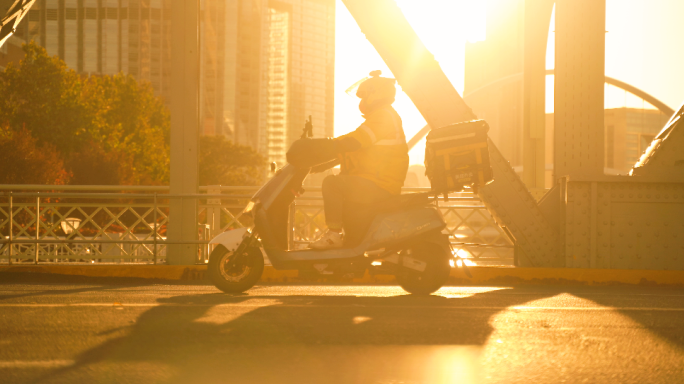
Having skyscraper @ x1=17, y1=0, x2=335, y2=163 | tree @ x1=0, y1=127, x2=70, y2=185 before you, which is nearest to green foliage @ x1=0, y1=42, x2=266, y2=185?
tree @ x1=0, y1=127, x2=70, y2=185

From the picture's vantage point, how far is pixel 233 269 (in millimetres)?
5879

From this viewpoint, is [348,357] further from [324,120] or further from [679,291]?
[324,120]

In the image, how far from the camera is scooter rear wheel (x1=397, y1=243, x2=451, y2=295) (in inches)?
227

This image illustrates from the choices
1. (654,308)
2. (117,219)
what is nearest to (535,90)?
(117,219)

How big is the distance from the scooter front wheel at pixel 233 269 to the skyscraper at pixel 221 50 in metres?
83.8

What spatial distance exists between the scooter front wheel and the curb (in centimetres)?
142

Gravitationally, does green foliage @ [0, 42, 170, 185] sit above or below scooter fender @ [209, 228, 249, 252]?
above

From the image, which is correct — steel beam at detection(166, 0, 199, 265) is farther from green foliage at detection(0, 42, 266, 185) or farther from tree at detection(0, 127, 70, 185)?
green foliage at detection(0, 42, 266, 185)

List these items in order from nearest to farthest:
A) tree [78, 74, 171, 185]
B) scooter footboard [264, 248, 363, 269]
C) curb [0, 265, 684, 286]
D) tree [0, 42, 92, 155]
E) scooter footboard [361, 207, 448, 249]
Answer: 1. scooter footboard [361, 207, 448, 249]
2. scooter footboard [264, 248, 363, 269]
3. curb [0, 265, 684, 286]
4. tree [0, 42, 92, 155]
5. tree [78, 74, 171, 185]

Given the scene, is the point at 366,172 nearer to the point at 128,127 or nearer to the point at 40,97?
the point at 40,97

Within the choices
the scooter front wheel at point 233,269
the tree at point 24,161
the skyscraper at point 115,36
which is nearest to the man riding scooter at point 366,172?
the scooter front wheel at point 233,269

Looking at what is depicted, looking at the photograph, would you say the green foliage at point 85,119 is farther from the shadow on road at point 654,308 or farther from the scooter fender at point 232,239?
the shadow on road at point 654,308

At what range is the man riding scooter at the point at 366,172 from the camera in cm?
571

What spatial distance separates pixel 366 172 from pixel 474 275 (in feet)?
8.36
